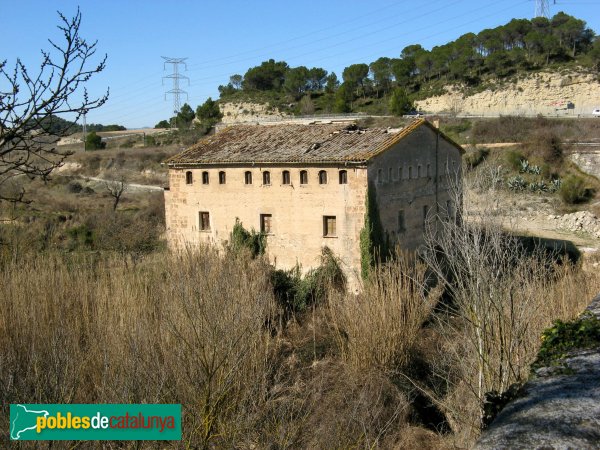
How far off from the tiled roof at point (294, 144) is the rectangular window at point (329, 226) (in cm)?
188

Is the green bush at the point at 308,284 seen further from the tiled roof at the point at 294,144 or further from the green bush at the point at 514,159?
the green bush at the point at 514,159

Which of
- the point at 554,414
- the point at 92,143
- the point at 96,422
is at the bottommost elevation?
the point at 96,422

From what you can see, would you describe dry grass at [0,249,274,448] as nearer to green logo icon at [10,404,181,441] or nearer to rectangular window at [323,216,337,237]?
green logo icon at [10,404,181,441]

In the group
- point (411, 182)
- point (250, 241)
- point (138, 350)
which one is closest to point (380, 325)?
point (138, 350)

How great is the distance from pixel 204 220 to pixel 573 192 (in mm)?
20768

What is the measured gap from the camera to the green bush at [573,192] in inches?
1320

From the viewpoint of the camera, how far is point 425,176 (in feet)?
74.8

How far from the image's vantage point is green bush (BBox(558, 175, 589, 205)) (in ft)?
110

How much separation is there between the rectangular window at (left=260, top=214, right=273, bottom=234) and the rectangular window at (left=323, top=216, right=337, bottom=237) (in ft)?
7.02

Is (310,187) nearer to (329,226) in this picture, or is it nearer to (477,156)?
(329,226)

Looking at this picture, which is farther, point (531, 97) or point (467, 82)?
point (467, 82)

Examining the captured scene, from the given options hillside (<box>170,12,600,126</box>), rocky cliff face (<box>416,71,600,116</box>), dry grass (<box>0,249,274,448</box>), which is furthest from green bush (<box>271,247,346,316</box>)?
rocky cliff face (<box>416,71,600,116</box>)

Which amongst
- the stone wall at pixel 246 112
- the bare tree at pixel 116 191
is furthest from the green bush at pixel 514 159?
the stone wall at pixel 246 112

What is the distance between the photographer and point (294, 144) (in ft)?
72.7
